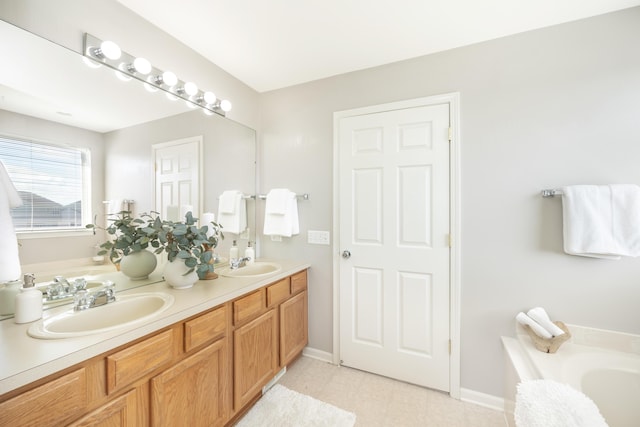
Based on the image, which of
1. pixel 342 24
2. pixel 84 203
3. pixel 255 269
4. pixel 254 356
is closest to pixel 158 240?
pixel 84 203

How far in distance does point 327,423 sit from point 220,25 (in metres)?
2.51

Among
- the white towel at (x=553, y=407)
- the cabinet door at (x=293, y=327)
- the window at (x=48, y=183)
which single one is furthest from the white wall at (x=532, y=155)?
the window at (x=48, y=183)

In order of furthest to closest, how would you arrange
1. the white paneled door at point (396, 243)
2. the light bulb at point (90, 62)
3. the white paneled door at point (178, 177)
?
the white paneled door at point (396, 243) < the white paneled door at point (178, 177) < the light bulb at point (90, 62)

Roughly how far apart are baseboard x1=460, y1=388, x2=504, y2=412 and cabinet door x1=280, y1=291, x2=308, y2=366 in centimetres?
120

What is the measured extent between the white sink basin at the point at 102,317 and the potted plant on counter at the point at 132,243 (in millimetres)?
256

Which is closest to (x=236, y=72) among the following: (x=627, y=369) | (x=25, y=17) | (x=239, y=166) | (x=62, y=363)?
(x=239, y=166)

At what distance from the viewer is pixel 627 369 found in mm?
1304

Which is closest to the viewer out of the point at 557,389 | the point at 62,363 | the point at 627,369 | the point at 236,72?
the point at 62,363

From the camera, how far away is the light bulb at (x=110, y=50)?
133 centimetres

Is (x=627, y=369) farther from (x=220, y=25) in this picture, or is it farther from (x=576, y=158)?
(x=220, y=25)

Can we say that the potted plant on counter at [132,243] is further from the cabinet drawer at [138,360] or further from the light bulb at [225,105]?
the light bulb at [225,105]

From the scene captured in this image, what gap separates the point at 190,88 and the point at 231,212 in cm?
94

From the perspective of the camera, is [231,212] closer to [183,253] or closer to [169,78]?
[183,253]

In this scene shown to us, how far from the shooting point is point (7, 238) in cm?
99
